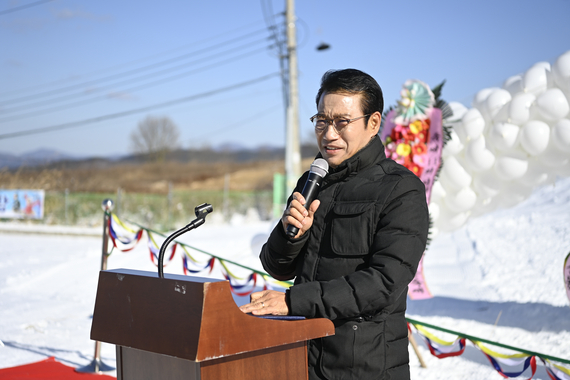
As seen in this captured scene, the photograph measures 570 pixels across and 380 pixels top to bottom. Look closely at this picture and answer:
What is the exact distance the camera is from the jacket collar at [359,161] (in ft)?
6.11

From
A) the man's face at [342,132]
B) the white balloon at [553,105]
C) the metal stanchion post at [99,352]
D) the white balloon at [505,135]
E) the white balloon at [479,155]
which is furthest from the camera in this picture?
the white balloon at [479,155]

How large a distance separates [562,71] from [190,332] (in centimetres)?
453

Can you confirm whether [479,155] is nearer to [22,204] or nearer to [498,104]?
[498,104]

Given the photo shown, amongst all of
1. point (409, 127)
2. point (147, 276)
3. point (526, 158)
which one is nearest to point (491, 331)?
point (526, 158)

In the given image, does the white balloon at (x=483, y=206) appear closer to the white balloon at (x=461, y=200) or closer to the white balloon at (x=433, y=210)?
the white balloon at (x=461, y=200)

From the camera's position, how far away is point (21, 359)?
4359 mm

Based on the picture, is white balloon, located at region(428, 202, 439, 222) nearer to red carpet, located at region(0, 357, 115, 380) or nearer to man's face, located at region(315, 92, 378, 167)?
red carpet, located at region(0, 357, 115, 380)

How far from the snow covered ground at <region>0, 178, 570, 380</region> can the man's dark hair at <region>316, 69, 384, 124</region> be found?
3222mm

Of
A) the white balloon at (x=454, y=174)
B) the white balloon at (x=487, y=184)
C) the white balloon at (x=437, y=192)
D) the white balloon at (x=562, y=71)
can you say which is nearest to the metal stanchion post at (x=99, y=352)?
the white balloon at (x=437, y=192)

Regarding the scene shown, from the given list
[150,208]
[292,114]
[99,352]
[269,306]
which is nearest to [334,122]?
[269,306]

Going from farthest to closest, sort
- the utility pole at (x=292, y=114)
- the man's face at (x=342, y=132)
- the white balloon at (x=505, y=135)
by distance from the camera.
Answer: the utility pole at (x=292, y=114)
the white balloon at (x=505, y=135)
the man's face at (x=342, y=132)

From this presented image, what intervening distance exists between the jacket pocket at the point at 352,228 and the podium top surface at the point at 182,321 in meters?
0.28

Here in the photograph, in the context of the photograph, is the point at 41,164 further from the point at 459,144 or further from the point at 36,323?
the point at 459,144

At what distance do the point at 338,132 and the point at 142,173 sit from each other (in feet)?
123
